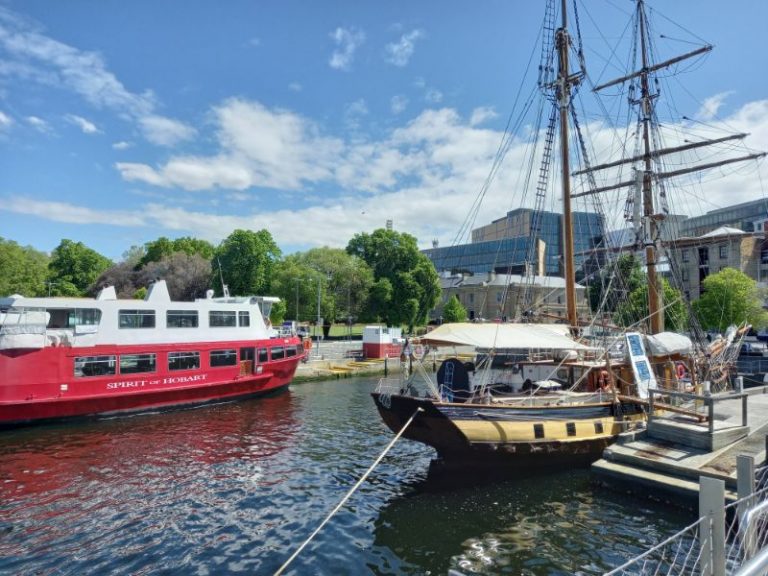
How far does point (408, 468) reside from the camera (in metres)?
16.2

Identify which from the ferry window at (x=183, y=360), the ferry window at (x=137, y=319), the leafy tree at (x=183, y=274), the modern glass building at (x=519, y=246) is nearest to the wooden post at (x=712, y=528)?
the ferry window at (x=183, y=360)

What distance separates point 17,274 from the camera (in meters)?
62.5

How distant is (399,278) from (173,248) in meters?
40.4

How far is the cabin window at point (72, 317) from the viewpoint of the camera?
23344mm

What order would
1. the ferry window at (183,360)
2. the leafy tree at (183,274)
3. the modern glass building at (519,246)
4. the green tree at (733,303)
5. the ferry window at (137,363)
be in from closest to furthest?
the ferry window at (137,363) → the ferry window at (183,360) → the green tree at (733,303) → the leafy tree at (183,274) → the modern glass building at (519,246)

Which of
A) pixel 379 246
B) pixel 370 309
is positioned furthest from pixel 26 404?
pixel 379 246

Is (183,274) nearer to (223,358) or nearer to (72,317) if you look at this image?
(223,358)

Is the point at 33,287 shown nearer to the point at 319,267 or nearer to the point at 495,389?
the point at 319,267

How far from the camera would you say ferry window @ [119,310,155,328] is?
80.8ft

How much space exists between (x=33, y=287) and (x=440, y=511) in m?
74.9

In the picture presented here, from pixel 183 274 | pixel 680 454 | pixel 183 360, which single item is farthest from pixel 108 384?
pixel 183 274

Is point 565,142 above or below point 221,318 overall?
above

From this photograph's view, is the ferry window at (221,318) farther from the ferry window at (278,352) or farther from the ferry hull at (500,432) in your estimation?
the ferry hull at (500,432)

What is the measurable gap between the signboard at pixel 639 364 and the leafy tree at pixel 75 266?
8147cm
